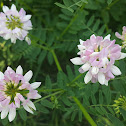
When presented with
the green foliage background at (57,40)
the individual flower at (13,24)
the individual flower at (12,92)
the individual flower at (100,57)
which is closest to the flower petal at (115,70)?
the individual flower at (100,57)

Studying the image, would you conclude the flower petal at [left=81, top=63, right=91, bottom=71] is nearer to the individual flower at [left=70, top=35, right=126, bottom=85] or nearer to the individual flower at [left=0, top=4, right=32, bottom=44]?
the individual flower at [left=70, top=35, right=126, bottom=85]

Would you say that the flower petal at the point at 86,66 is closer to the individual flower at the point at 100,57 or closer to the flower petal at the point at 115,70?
the individual flower at the point at 100,57

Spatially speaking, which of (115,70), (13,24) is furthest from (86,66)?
(13,24)

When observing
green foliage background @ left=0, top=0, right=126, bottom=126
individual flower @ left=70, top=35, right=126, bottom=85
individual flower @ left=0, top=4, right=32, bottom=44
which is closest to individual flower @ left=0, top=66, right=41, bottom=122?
individual flower @ left=70, top=35, right=126, bottom=85

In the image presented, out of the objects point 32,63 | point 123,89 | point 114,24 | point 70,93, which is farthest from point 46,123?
point 114,24

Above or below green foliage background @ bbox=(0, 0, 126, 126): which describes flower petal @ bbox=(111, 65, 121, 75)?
below

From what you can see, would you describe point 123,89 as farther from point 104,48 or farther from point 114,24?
point 114,24

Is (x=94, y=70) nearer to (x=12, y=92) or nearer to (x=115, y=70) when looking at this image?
(x=115, y=70)
